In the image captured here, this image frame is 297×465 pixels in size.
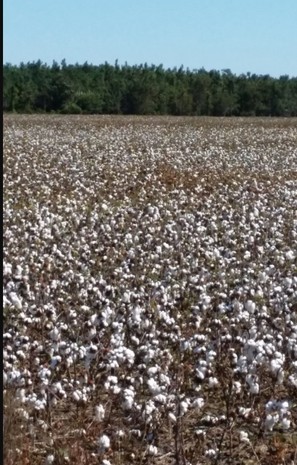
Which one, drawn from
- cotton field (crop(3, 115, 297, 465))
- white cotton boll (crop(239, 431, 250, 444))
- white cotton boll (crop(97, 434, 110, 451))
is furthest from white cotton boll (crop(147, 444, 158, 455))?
white cotton boll (crop(239, 431, 250, 444))

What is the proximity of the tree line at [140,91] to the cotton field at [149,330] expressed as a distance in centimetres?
6842

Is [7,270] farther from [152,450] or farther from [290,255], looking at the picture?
[152,450]

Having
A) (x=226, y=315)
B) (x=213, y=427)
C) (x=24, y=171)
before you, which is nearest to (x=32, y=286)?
(x=226, y=315)

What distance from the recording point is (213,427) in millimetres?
5938

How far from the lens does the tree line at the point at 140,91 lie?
86.3 meters

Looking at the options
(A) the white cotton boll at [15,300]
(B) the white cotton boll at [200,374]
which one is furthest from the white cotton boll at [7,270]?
(B) the white cotton boll at [200,374]

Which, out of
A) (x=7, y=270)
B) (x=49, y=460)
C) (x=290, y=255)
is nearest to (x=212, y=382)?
(x=49, y=460)

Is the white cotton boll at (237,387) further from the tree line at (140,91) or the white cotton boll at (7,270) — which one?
the tree line at (140,91)

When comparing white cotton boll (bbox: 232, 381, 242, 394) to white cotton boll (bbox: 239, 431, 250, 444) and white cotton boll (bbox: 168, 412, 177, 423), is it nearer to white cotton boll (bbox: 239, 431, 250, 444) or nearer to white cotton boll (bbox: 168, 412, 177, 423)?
white cotton boll (bbox: 239, 431, 250, 444)

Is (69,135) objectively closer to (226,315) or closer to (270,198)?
(270,198)

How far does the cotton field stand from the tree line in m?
68.4

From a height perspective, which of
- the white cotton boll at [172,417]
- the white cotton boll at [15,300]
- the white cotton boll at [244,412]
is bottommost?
the white cotton boll at [244,412]

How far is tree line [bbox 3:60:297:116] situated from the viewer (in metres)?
86.3

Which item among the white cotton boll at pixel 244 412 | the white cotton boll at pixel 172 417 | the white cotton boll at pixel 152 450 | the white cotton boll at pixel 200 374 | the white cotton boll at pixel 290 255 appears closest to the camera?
the white cotton boll at pixel 152 450
